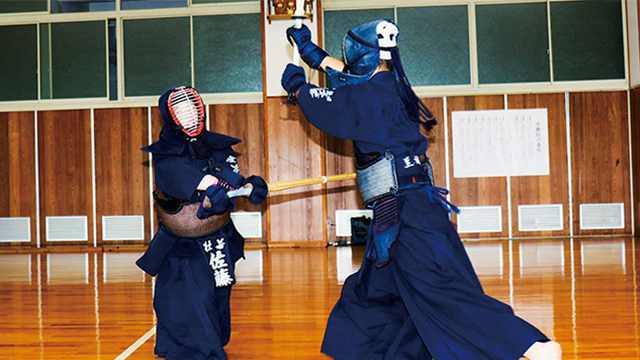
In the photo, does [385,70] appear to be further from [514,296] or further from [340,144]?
[340,144]

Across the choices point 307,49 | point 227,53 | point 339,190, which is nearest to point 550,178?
point 339,190

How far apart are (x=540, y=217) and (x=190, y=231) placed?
609 centimetres

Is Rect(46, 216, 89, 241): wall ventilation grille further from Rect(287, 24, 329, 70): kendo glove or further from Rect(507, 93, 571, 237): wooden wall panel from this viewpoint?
Rect(287, 24, 329, 70): kendo glove

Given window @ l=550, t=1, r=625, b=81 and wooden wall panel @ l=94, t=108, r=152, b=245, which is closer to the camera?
window @ l=550, t=1, r=625, b=81

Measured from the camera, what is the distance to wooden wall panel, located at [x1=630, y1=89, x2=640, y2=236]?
7.28 metres

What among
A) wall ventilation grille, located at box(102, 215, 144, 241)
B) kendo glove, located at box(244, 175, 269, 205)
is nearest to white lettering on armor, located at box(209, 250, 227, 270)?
kendo glove, located at box(244, 175, 269, 205)

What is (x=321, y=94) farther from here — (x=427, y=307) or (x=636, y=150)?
(x=636, y=150)

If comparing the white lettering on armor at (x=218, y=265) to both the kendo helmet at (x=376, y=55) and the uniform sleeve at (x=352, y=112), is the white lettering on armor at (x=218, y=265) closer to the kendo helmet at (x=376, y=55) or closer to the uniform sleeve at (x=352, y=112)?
the uniform sleeve at (x=352, y=112)

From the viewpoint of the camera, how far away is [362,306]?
7.54 feet

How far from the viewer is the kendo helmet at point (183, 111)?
8.21 ft

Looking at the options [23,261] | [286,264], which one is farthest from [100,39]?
[286,264]

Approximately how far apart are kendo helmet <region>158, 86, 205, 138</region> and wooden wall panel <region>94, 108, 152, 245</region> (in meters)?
5.45

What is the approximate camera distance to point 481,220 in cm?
748

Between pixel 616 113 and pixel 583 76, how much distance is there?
27.1 inches
